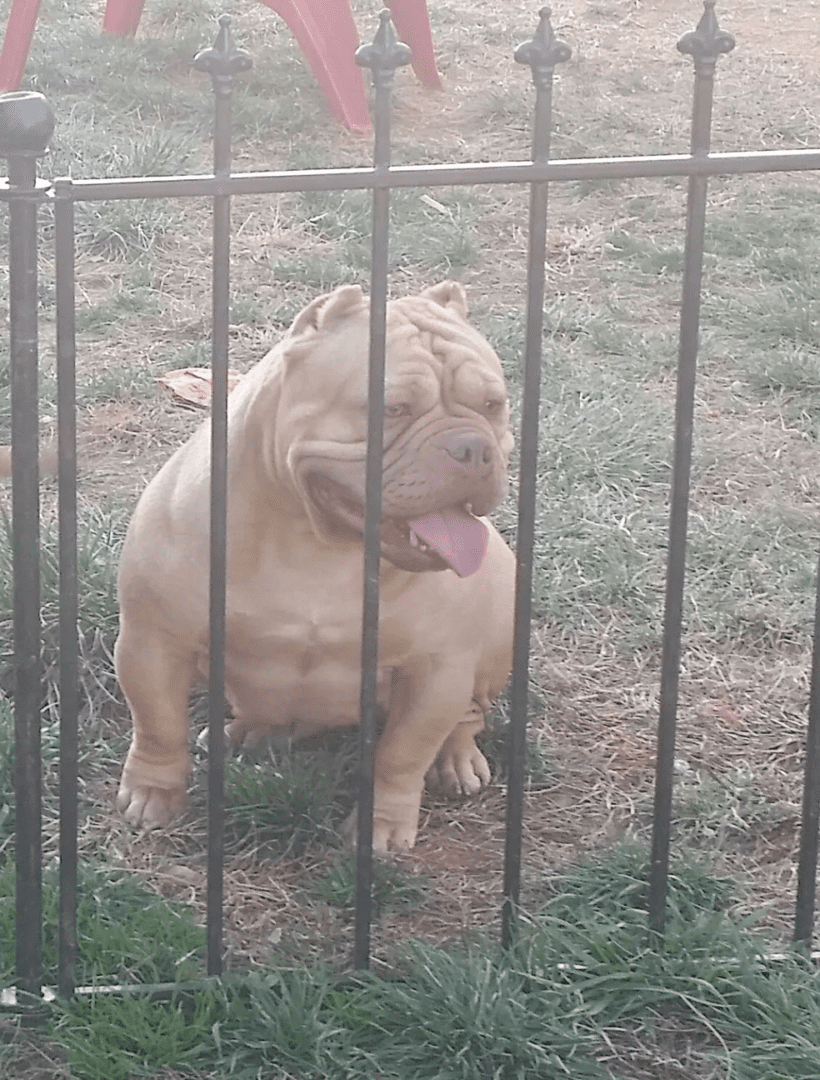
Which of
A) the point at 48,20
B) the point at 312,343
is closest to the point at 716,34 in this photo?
the point at 312,343

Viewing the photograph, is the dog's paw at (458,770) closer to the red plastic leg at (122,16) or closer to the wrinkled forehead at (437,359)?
the wrinkled forehead at (437,359)

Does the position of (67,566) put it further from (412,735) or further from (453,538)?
(412,735)

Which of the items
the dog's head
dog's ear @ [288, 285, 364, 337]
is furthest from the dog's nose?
dog's ear @ [288, 285, 364, 337]

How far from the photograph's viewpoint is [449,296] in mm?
2748

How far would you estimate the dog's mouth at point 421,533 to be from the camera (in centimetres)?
259

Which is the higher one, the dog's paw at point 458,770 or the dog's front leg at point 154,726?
the dog's front leg at point 154,726

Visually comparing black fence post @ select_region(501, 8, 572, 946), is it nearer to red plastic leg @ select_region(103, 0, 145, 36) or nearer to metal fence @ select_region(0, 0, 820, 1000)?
metal fence @ select_region(0, 0, 820, 1000)

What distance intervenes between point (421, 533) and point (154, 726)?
0.68 m

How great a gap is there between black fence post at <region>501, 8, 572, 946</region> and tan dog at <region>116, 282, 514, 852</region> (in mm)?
167

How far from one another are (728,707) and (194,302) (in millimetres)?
3128

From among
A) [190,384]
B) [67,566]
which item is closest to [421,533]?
[67,566]

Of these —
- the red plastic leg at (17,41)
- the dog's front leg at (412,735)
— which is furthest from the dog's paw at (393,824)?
the red plastic leg at (17,41)

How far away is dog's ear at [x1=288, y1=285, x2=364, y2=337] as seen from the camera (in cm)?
255

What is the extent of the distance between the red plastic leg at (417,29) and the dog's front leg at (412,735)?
5497mm
